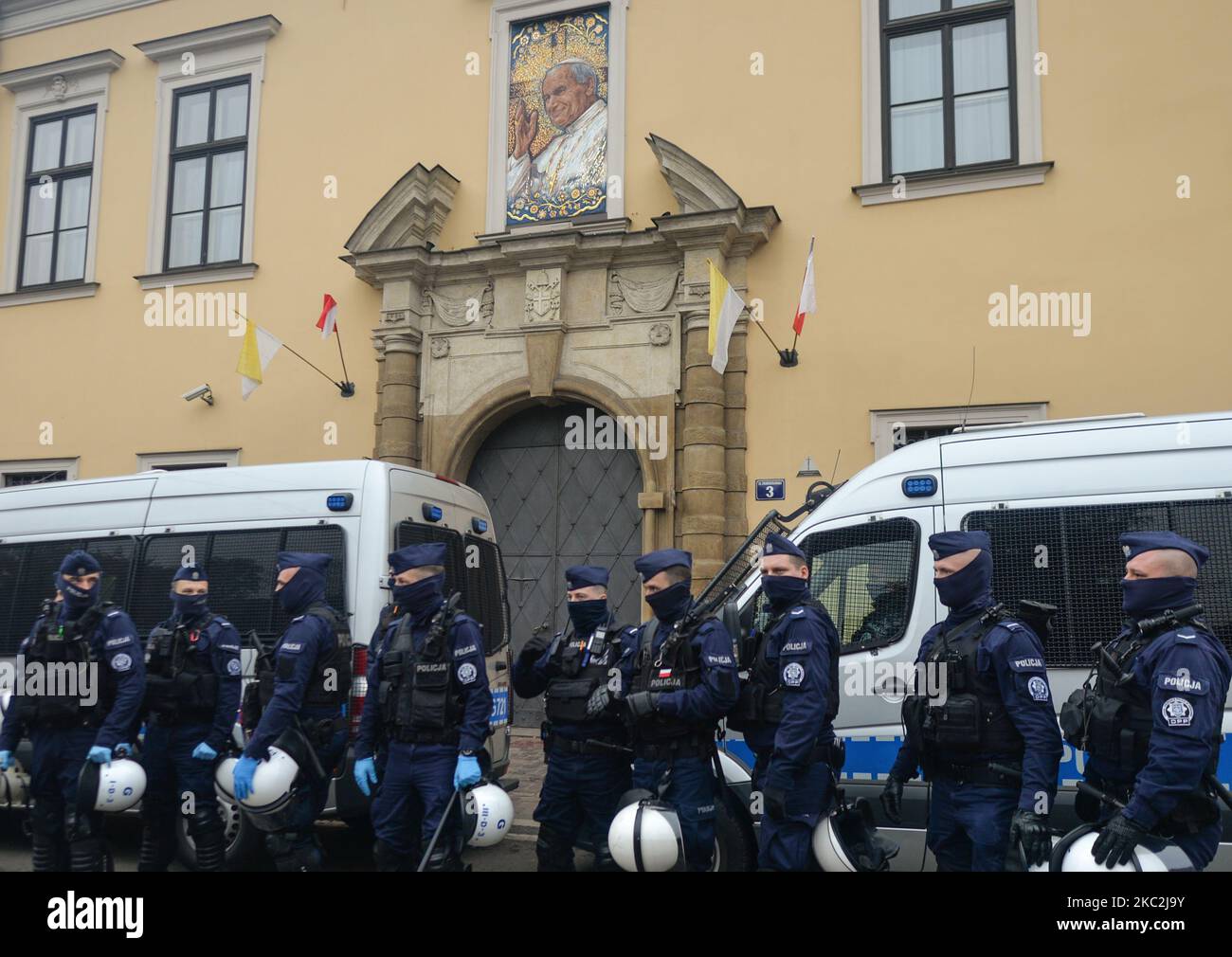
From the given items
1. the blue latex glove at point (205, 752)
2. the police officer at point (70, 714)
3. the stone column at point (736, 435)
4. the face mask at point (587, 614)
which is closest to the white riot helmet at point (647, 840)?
the face mask at point (587, 614)

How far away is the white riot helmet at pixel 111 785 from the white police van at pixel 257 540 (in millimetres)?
962

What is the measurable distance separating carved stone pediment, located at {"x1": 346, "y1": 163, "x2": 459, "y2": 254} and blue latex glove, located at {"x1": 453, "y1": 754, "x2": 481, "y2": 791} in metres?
7.50

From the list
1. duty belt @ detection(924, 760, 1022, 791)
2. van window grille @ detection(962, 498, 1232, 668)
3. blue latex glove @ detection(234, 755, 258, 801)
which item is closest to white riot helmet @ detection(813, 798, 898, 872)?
duty belt @ detection(924, 760, 1022, 791)

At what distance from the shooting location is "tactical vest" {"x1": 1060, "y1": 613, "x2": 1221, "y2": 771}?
369 cm

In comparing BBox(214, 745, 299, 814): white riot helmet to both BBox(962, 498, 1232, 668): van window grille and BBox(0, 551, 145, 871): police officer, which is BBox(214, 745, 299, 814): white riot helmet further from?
BBox(962, 498, 1232, 668): van window grille

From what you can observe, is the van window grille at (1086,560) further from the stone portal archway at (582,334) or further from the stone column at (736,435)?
the stone column at (736,435)

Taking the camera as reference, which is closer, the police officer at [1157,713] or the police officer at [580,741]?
the police officer at [1157,713]

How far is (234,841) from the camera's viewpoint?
6.07 metres


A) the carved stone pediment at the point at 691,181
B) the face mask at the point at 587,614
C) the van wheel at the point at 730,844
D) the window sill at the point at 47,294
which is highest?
the carved stone pediment at the point at 691,181

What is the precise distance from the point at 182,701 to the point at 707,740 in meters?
2.74

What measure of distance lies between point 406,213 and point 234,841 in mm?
7041

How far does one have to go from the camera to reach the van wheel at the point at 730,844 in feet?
16.2

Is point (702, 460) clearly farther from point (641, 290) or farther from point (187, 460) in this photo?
point (187, 460)

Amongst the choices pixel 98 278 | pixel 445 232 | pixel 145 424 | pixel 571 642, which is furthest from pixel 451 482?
pixel 98 278
